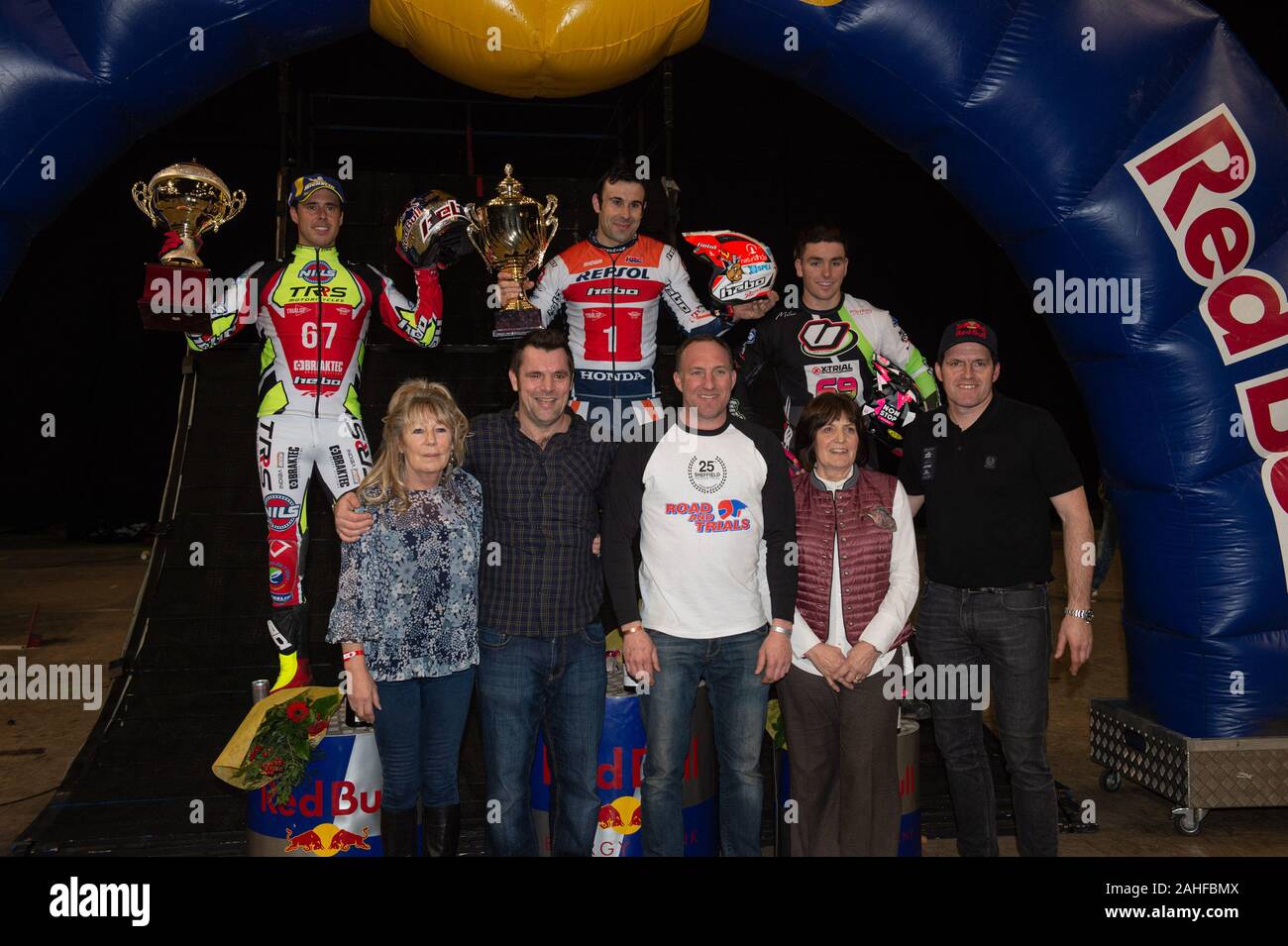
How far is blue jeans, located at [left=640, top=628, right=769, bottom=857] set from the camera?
3.32m

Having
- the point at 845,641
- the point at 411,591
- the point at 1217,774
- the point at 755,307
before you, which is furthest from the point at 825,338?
the point at 1217,774

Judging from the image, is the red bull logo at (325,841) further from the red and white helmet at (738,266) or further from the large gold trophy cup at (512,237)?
the red and white helmet at (738,266)

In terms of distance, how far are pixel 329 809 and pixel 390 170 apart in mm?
8733

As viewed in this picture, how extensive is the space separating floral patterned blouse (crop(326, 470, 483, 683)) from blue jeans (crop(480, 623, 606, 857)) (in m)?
0.13

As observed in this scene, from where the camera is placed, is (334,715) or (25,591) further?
(25,591)

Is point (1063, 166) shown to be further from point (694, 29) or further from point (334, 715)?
point (334, 715)

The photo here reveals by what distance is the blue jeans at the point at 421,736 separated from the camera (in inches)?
126

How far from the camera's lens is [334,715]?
3.90m

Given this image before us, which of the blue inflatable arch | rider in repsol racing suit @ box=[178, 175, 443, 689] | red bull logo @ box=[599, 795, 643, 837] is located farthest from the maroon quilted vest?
rider in repsol racing suit @ box=[178, 175, 443, 689]

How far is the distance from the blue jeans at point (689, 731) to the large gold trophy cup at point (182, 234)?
7.90ft

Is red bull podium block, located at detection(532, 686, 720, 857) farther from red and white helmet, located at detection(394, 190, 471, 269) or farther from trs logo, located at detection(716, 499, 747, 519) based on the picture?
red and white helmet, located at detection(394, 190, 471, 269)

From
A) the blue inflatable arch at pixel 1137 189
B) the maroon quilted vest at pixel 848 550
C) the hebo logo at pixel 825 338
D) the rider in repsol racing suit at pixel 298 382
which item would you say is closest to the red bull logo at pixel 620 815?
the maroon quilted vest at pixel 848 550
